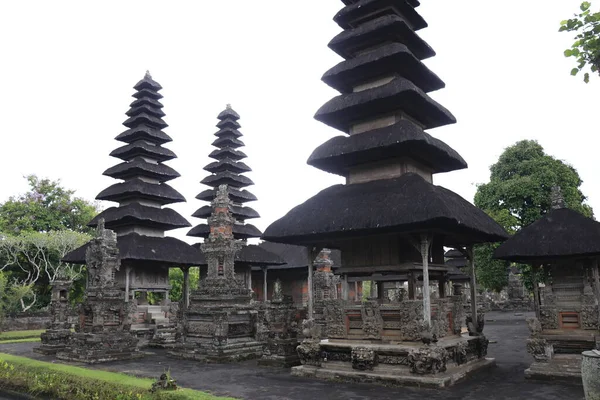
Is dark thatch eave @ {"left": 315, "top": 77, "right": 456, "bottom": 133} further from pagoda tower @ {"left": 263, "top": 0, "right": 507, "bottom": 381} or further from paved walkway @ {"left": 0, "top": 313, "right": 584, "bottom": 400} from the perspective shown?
paved walkway @ {"left": 0, "top": 313, "right": 584, "bottom": 400}

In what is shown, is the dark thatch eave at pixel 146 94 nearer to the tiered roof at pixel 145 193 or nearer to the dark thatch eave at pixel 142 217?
the tiered roof at pixel 145 193

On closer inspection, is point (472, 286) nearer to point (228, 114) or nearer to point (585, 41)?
point (585, 41)

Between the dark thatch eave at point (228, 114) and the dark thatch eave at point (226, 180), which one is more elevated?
the dark thatch eave at point (228, 114)

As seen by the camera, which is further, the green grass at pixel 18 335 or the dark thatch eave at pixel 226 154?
the dark thatch eave at pixel 226 154

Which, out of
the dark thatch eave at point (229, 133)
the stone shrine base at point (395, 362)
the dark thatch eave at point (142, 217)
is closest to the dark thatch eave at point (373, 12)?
the stone shrine base at point (395, 362)

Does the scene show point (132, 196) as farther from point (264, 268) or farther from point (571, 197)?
point (571, 197)

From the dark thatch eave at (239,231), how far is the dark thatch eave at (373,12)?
63.3 feet

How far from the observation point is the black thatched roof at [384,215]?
12445mm

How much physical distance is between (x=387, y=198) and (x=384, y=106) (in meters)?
3.45

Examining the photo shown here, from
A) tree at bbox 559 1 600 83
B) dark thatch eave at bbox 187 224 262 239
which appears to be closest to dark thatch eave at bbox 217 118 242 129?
dark thatch eave at bbox 187 224 262 239

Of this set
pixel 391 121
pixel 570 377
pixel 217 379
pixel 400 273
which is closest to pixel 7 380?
pixel 217 379

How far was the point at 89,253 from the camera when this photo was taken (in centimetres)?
1994

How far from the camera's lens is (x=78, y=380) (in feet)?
39.9

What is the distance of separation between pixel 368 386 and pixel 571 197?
26170 mm
